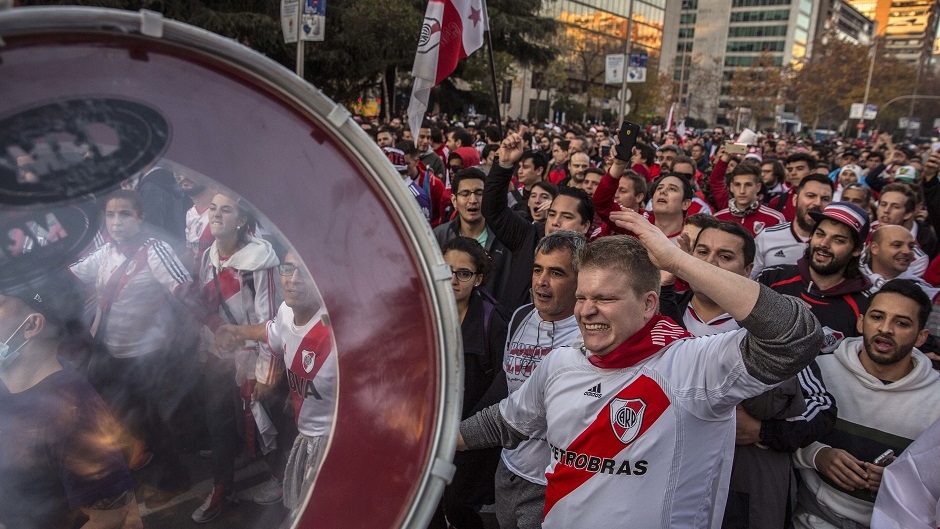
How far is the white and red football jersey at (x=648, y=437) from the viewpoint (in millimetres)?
2043

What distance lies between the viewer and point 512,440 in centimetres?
250

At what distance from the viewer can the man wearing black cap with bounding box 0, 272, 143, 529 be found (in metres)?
1.11

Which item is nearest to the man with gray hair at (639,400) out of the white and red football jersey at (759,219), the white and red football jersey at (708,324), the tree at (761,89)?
the white and red football jersey at (708,324)

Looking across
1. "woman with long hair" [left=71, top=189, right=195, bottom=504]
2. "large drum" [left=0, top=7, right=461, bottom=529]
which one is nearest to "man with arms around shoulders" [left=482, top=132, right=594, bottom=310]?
"large drum" [left=0, top=7, right=461, bottom=529]

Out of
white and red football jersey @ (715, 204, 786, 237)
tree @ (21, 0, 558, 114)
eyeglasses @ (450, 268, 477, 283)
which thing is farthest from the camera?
tree @ (21, 0, 558, 114)

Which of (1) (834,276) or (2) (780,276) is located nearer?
(1) (834,276)

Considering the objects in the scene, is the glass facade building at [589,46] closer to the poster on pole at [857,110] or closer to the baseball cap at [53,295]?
the poster on pole at [857,110]

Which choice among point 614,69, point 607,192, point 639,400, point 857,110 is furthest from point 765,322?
point 857,110

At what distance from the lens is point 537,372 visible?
240 cm

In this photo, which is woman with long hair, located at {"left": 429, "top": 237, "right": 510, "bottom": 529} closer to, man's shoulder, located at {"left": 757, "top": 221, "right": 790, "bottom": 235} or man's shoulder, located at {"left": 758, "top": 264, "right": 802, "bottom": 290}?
man's shoulder, located at {"left": 758, "top": 264, "right": 802, "bottom": 290}

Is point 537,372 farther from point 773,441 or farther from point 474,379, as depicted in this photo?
point 773,441

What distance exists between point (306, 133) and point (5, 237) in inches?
17.6

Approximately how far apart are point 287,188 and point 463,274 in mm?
2279

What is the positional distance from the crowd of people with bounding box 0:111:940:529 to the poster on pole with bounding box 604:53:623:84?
16194 millimetres
